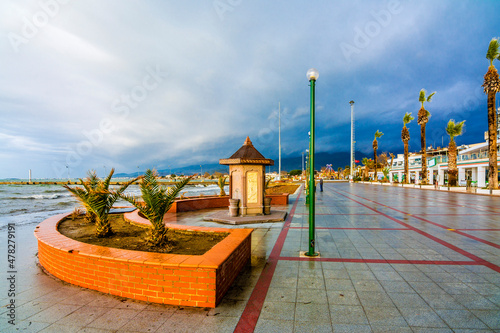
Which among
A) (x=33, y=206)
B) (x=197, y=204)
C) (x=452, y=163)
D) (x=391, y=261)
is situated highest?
(x=452, y=163)

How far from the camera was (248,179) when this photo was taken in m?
10.1

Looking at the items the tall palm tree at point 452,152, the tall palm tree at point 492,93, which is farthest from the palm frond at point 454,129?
the tall palm tree at point 492,93

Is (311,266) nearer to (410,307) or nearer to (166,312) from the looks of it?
(410,307)

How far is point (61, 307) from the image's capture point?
10.6 ft

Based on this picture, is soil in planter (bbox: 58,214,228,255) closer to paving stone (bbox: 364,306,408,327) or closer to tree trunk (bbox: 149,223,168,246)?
tree trunk (bbox: 149,223,168,246)

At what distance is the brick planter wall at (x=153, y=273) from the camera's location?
3.17 m

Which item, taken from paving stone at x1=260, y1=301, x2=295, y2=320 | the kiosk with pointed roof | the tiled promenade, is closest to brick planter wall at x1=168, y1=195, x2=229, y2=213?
the kiosk with pointed roof

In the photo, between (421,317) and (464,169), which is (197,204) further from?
(464,169)

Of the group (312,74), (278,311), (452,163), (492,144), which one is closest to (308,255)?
(278,311)

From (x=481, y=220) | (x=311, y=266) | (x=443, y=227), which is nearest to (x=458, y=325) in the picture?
(x=311, y=266)

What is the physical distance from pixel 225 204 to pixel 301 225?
20.5 feet

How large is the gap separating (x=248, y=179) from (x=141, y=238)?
219 inches

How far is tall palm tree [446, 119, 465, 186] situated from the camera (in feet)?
102

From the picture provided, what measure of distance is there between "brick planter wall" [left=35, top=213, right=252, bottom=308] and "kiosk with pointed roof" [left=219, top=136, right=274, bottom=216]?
5991 mm
